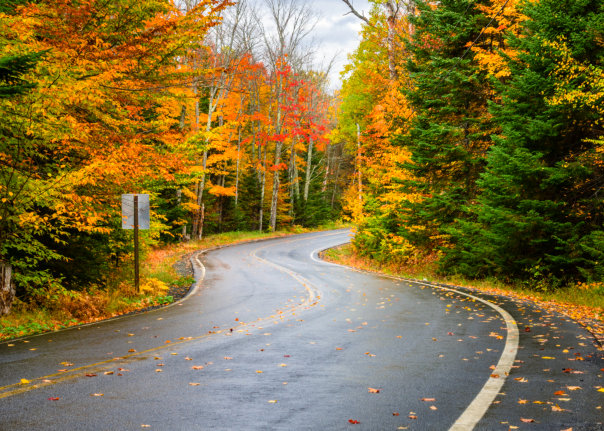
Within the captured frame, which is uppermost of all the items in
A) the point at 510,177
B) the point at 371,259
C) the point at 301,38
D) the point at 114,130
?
the point at 301,38

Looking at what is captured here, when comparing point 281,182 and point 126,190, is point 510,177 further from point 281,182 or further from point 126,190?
point 281,182

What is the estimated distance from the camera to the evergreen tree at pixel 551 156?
13578mm

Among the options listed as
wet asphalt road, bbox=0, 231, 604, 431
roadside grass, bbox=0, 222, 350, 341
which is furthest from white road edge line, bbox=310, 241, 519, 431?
roadside grass, bbox=0, 222, 350, 341

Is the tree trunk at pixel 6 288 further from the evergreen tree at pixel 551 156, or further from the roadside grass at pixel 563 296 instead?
the evergreen tree at pixel 551 156

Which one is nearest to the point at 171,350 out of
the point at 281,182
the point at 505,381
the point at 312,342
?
the point at 312,342

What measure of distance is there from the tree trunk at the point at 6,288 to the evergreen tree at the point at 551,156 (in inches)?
505

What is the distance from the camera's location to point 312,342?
8367 mm

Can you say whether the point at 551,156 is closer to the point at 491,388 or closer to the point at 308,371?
the point at 491,388

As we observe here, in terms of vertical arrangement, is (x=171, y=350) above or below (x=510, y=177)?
below

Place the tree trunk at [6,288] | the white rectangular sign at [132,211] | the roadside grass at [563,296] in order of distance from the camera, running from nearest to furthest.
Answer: the roadside grass at [563,296]
the tree trunk at [6,288]
the white rectangular sign at [132,211]

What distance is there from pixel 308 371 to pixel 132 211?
9.35 metres

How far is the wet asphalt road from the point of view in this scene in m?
4.60

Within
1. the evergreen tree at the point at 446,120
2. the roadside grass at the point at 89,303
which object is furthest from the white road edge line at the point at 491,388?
the evergreen tree at the point at 446,120

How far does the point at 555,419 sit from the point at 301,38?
42193 millimetres
